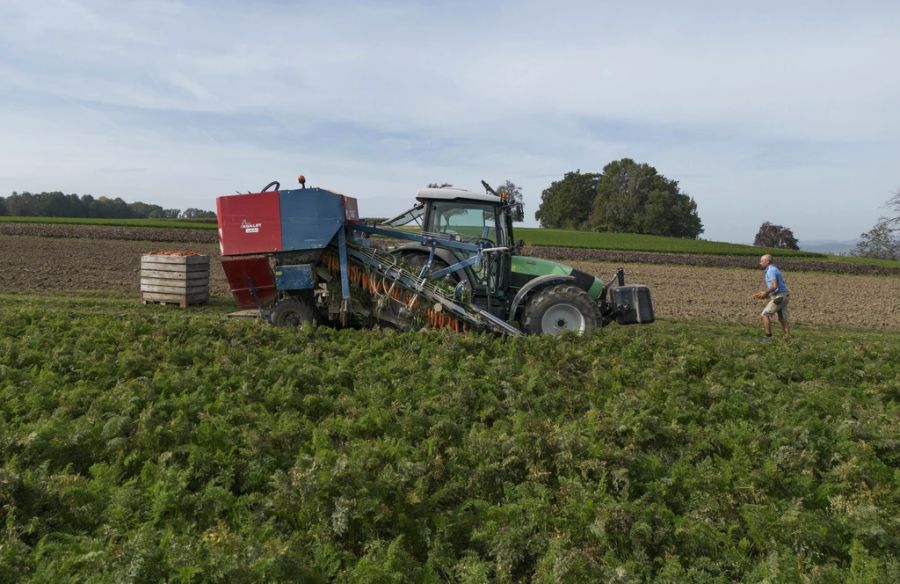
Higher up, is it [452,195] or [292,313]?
[452,195]

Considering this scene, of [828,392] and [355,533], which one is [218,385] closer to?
[355,533]

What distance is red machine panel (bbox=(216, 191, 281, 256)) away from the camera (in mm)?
9648

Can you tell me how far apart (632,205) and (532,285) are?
2721 inches

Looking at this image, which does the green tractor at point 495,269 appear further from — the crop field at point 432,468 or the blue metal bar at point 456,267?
the crop field at point 432,468

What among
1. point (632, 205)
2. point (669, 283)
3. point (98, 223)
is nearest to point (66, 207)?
point (98, 223)

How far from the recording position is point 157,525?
404 cm

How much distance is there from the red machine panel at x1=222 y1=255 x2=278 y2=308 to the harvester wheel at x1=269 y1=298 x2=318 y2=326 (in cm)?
41

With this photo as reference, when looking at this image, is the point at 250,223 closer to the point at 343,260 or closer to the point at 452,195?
the point at 343,260

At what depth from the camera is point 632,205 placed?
2953 inches

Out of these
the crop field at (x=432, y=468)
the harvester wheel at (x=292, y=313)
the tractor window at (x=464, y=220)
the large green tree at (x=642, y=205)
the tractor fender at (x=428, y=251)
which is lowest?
the crop field at (x=432, y=468)

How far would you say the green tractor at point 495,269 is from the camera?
379 inches

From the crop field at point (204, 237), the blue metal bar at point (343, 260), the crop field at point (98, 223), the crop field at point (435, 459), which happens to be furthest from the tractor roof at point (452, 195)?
the crop field at point (98, 223)

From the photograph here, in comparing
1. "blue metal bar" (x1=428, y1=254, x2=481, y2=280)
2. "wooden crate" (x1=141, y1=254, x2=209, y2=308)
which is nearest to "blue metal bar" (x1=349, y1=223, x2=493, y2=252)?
"blue metal bar" (x1=428, y1=254, x2=481, y2=280)

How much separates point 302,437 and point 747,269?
31411 mm
